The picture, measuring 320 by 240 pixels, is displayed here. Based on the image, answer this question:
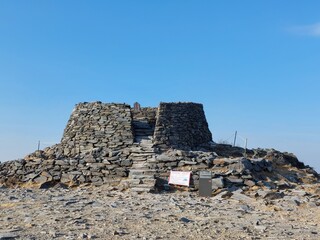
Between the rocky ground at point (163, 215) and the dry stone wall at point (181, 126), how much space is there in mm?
5327

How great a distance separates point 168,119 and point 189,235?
12.5 m

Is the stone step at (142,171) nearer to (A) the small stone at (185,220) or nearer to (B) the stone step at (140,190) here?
(B) the stone step at (140,190)

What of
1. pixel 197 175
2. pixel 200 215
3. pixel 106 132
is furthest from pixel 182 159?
pixel 200 215

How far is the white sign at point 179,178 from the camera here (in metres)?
14.0

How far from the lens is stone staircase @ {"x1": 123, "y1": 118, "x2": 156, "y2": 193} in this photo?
542 inches

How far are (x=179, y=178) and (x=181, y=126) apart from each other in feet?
18.2

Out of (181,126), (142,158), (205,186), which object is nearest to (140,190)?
(205,186)

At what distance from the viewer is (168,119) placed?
19.4 m

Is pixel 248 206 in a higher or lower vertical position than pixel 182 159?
lower

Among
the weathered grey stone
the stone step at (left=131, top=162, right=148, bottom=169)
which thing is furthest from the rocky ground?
the stone step at (left=131, top=162, right=148, bottom=169)

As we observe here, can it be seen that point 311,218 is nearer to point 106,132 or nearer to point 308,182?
point 308,182

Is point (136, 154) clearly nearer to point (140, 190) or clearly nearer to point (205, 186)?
point (140, 190)

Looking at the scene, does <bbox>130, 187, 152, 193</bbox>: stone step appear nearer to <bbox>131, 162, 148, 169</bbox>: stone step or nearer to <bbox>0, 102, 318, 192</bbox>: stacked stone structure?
<bbox>0, 102, 318, 192</bbox>: stacked stone structure

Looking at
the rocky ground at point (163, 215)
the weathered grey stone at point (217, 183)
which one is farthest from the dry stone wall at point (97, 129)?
the weathered grey stone at point (217, 183)
